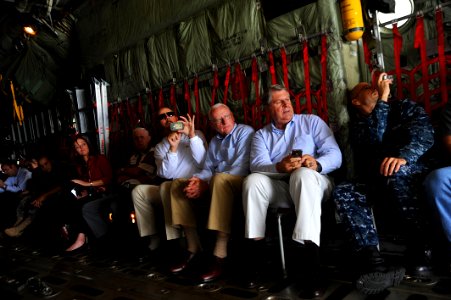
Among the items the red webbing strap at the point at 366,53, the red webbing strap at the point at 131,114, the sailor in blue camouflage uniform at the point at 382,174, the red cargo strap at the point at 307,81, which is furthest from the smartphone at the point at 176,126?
the red webbing strap at the point at 131,114

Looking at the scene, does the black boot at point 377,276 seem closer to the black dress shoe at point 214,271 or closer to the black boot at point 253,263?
the black boot at point 253,263

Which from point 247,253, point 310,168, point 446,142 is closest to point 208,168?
point 247,253

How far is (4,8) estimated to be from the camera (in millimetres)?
5805

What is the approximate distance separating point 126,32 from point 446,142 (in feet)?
13.2

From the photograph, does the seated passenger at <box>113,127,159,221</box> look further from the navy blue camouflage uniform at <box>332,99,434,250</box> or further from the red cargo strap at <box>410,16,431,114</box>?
the red cargo strap at <box>410,16,431,114</box>

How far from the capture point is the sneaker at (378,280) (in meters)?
1.91

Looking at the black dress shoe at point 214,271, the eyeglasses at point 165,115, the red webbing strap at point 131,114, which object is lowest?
the black dress shoe at point 214,271

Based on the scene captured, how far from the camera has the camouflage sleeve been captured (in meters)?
2.21

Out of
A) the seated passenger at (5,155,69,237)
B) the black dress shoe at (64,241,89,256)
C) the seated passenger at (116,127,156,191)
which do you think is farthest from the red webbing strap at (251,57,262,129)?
the seated passenger at (5,155,69,237)

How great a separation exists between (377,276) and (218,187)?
3.73 ft

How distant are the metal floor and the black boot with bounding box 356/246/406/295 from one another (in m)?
0.04

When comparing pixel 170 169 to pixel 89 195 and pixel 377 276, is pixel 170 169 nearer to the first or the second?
pixel 89 195

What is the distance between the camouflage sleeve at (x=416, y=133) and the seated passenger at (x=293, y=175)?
0.47 m

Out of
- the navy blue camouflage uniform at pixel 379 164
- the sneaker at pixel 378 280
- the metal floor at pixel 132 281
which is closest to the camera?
the sneaker at pixel 378 280
